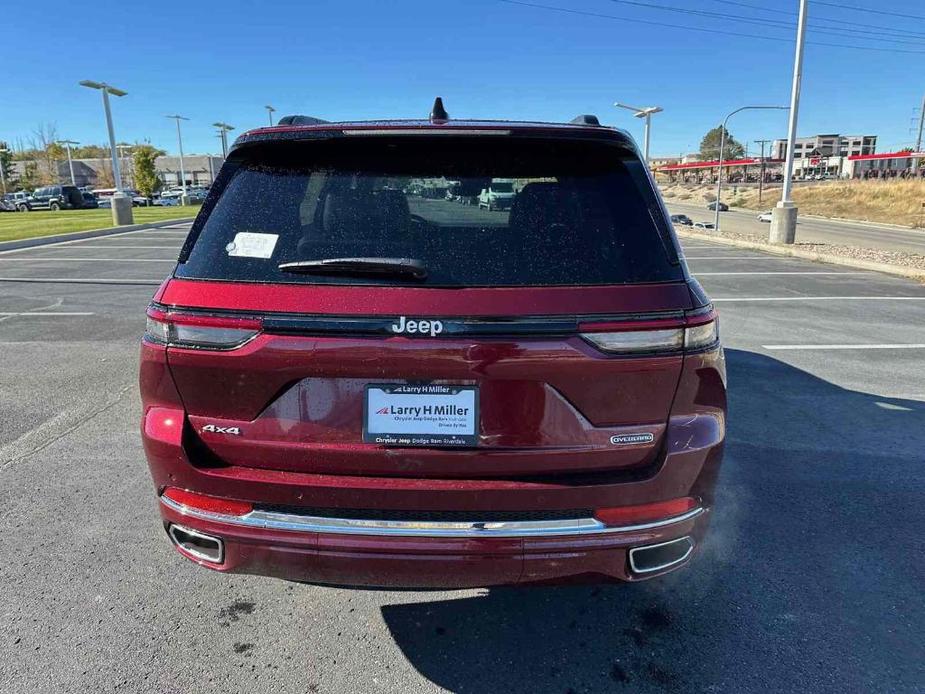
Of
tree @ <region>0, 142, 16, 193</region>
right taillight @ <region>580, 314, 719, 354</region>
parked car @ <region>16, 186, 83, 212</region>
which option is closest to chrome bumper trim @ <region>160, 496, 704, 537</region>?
right taillight @ <region>580, 314, 719, 354</region>

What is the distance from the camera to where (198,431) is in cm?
205

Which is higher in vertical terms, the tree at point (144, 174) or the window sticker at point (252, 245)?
the tree at point (144, 174)

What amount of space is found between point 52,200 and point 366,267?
57121 mm

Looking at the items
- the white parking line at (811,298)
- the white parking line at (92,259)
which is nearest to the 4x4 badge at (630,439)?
the white parking line at (811,298)

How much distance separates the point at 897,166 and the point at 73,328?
122382mm

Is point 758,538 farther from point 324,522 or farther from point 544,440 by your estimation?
point 324,522

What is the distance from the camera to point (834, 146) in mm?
140875

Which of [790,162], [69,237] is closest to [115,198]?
[69,237]

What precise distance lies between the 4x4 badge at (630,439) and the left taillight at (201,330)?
3.74ft

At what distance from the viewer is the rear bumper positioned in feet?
6.32

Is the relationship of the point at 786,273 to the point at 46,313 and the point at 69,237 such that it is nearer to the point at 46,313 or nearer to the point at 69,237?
the point at 46,313

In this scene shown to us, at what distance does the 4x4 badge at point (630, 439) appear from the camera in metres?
1.96

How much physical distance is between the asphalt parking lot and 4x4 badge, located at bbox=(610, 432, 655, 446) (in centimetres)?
91

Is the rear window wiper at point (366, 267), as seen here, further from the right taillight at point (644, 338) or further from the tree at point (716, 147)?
the tree at point (716, 147)
